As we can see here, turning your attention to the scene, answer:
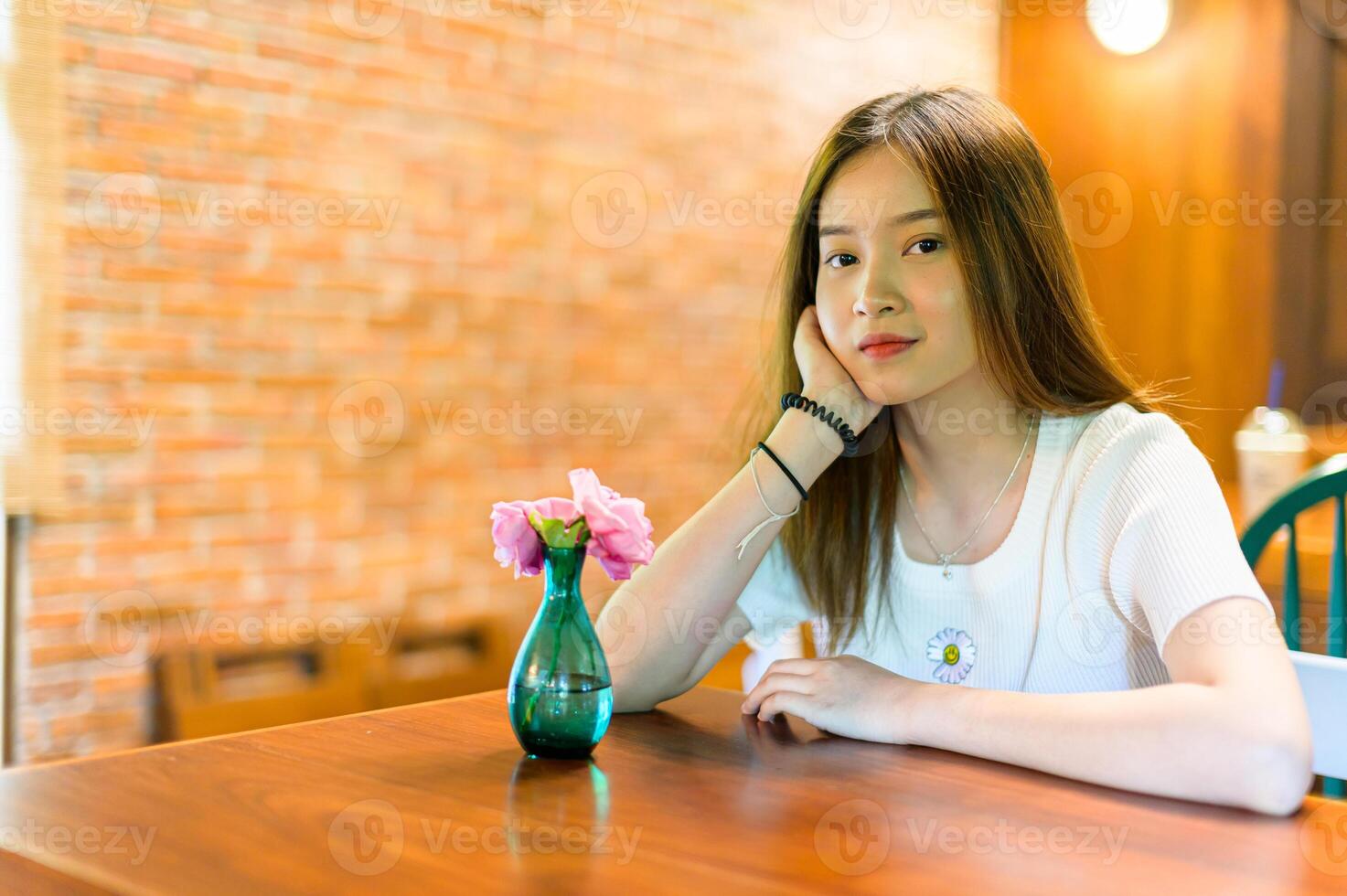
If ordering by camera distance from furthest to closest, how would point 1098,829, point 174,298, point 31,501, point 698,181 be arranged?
point 698,181 < point 174,298 < point 31,501 < point 1098,829

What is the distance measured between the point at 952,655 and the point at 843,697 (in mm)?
314

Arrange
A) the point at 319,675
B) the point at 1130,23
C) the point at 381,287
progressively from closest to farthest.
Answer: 1. the point at 319,675
2. the point at 381,287
3. the point at 1130,23

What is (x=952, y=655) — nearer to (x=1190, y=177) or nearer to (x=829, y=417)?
(x=829, y=417)

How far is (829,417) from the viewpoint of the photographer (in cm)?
144

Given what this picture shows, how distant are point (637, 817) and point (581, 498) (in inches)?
11.1

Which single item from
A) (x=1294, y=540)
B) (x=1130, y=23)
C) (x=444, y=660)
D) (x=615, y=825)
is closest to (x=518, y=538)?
(x=615, y=825)

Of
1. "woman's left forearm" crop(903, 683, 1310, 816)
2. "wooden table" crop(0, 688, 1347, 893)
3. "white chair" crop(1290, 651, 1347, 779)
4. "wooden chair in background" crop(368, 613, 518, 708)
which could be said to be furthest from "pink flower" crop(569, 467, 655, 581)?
"wooden chair in background" crop(368, 613, 518, 708)

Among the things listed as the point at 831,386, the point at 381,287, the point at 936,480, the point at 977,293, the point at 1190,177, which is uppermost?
the point at 1190,177

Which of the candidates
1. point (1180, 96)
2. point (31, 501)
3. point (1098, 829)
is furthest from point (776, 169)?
point (1098, 829)

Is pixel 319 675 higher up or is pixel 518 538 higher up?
pixel 518 538

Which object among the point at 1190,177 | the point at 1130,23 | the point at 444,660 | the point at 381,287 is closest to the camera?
the point at 381,287

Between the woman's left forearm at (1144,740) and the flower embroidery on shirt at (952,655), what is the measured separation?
0.32m

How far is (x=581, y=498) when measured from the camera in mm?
1059

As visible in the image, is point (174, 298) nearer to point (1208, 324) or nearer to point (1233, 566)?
point (1233, 566)
